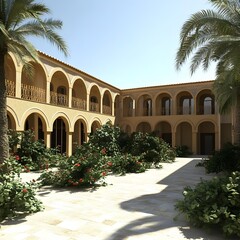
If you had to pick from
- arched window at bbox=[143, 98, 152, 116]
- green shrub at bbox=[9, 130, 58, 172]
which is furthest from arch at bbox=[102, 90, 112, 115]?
green shrub at bbox=[9, 130, 58, 172]

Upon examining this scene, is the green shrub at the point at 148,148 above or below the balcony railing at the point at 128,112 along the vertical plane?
below

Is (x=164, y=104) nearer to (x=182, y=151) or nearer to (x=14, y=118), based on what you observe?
(x=182, y=151)

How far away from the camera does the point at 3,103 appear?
9.95 m

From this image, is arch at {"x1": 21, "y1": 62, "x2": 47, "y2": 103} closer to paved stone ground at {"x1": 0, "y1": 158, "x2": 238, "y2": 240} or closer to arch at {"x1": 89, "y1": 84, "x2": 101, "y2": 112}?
arch at {"x1": 89, "y1": 84, "x2": 101, "y2": 112}

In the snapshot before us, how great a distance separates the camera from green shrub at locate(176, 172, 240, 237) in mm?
4676

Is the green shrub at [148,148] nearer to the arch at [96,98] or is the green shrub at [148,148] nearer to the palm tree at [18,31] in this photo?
the palm tree at [18,31]

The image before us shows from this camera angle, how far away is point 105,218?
5.62 meters

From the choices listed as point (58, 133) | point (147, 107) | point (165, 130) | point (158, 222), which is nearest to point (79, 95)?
point (58, 133)

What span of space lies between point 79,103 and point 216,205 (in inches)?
693

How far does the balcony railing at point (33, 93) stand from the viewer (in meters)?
15.8

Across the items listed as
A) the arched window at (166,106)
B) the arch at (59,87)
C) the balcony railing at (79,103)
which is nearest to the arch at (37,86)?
the arch at (59,87)

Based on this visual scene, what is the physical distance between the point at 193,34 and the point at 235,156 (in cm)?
621

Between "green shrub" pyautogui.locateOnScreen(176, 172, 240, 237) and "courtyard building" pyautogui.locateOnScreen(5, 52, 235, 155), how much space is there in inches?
463

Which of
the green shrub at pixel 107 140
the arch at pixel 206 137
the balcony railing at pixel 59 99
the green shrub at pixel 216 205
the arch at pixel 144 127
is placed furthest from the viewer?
the arch at pixel 144 127
